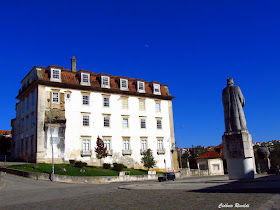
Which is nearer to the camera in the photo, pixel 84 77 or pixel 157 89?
pixel 84 77

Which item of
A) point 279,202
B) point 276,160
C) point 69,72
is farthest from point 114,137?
point 276,160

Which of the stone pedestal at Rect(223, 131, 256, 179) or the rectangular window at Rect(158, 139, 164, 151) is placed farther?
the rectangular window at Rect(158, 139, 164, 151)

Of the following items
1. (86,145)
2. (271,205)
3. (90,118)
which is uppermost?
(90,118)

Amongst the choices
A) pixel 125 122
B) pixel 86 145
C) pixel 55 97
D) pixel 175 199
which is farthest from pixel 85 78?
pixel 175 199

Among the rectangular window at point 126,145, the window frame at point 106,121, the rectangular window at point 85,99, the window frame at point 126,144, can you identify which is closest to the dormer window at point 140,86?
the window frame at point 106,121

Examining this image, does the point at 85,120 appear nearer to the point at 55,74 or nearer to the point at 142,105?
the point at 55,74

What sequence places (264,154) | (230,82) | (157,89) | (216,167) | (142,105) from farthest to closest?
(216,167)
(157,89)
(142,105)
(264,154)
(230,82)

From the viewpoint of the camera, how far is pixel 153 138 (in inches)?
1909

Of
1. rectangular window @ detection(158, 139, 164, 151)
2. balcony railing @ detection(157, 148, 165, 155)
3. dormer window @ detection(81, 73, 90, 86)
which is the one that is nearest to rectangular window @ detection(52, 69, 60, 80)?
dormer window @ detection(81, 73, 90, 86)

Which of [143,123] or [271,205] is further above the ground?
[143,123]

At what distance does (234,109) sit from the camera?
59.9 feet

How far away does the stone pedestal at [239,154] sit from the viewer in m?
17.3

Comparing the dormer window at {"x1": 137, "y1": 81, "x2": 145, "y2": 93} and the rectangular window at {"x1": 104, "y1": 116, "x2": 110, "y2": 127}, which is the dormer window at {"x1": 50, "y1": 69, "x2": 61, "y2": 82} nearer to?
the rectangular window at {"x1": 104, "y1": 116, "x2": 110, "y2": 127}

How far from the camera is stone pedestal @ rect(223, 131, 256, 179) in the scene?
56.9ft
